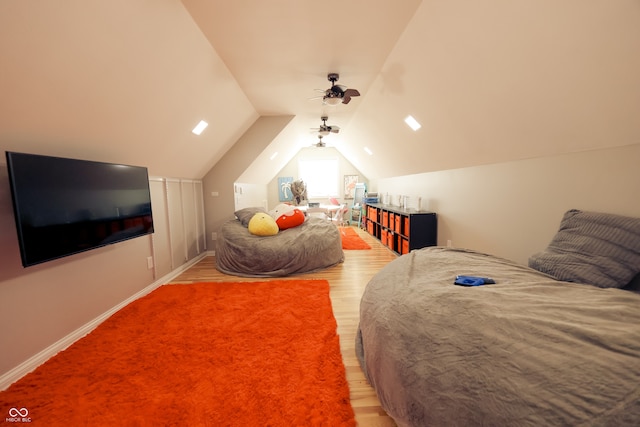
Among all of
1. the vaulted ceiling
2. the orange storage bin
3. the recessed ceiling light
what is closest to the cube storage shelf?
the orange storage bin

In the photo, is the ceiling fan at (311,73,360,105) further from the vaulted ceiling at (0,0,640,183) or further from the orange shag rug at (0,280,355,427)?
the orange shag rug at (0,280,355,427)

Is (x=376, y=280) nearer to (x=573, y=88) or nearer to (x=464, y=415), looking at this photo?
(x=464, y=415)

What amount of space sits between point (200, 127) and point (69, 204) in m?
1.97

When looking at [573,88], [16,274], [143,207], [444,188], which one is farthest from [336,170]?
[16,274]

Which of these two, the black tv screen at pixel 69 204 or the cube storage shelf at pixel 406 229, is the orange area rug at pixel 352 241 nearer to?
the cube storage shelf at pixel 406 229

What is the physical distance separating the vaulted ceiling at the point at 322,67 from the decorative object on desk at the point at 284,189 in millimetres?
4882

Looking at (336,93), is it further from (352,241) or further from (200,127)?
(352,241)

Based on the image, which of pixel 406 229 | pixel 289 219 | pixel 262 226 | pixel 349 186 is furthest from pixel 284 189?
pixel 406 229

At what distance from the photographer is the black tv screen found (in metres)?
1.64

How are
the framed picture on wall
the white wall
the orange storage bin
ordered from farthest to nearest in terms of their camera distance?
the framed picture on wall → the orange storage bin → the white wall

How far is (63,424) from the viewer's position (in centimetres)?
138

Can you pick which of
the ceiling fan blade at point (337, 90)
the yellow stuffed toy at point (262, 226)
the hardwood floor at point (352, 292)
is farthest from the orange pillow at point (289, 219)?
the ceiling fan blade at point (337, 90)

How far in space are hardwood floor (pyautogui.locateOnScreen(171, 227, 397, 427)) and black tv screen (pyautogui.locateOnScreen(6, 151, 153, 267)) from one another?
4.96 feet
